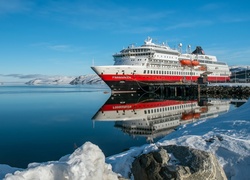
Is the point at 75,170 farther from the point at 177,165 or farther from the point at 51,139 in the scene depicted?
the point at 51,139

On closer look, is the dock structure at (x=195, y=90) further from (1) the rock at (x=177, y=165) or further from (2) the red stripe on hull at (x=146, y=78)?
(1) the rock at (x=177, y=165)

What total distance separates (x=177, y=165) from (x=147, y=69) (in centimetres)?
4643

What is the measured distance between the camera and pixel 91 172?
3041 millimetres

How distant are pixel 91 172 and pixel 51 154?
853 cm

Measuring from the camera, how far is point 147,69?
49969 mm

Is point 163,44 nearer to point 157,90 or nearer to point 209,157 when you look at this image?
point 157,90

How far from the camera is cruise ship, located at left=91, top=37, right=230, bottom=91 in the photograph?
150 ft

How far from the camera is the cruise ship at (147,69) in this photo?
45656mm

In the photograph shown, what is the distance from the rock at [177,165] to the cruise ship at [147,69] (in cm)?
4098

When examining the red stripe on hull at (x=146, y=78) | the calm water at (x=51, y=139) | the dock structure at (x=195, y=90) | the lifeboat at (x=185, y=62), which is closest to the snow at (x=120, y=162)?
the calm water at (x=51, y=139)

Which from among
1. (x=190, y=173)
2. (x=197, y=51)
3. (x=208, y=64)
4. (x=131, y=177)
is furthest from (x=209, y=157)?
(x=197, y=51)

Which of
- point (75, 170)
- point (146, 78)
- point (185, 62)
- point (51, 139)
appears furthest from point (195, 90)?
point (75, 170)

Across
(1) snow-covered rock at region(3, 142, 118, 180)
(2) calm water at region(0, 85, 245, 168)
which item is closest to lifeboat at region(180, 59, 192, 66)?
(2) calm water at region(0, 85, 245, 168)

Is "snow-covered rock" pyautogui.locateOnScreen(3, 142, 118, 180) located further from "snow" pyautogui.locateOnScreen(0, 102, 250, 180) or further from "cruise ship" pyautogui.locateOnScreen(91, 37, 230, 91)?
"cruise ship" pyautogui.locateOnScreen(91, 37, 230, 91)
